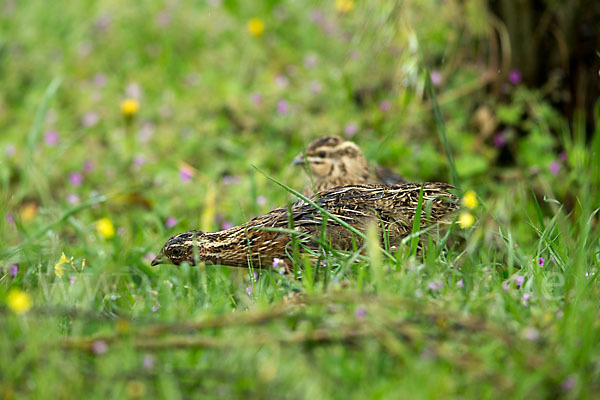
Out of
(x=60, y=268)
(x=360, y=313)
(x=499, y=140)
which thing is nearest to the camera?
(x=360, y=313)

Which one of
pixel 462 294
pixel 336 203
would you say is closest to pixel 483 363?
pixel 462 294

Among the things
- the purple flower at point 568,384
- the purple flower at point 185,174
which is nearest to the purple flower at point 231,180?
the purple flower at point 185,174

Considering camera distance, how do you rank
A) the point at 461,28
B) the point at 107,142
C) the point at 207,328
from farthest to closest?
the point at 107,142, the point at 461,28, the point at 207,328

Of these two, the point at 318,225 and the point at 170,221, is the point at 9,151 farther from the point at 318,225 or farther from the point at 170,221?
the point at 318,225

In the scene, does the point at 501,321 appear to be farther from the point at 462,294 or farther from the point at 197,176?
the point at 197,176

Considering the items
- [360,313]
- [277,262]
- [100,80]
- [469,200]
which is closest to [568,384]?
[360,313]

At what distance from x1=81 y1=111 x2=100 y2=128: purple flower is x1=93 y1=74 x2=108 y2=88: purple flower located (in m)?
0.56

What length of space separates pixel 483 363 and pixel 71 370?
138cm

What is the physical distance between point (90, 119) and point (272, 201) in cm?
310

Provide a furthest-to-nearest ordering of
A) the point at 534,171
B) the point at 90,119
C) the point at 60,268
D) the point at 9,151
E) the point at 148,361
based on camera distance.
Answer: the point at 90,119, the point at 9,151, the point at 534,171, the point at 60,268, the point at 148,361

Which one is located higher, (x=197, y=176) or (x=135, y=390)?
(x=135, y=390)

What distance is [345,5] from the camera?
6957mm

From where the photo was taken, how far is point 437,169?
7.07 m

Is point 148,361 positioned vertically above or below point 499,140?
above
